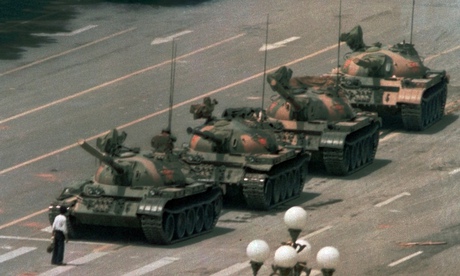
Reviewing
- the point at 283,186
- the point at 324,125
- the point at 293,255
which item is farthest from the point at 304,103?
the point at 293,255

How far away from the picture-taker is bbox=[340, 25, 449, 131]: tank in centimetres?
6231

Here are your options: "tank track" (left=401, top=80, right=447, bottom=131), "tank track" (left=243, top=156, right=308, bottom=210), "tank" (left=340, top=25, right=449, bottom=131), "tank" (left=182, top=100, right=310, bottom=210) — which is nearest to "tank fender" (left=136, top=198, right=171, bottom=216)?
"tank" (left=182, top=100, right=310, bottom=210)

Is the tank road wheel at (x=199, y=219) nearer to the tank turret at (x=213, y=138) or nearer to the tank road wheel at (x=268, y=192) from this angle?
the tank road wheel at (x=268, y=192)

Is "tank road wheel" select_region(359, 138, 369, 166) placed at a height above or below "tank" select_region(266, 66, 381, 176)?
below

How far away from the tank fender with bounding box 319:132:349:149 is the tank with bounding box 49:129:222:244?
295 inches

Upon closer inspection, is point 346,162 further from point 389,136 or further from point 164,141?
point 164,141

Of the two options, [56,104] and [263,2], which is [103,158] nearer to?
[56,104]

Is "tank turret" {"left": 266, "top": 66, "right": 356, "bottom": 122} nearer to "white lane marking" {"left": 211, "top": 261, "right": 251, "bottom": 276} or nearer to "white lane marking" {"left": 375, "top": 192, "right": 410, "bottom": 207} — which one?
"white lane marking" {"left": 375, "top": 192, "right": 410, "bottom": 207}

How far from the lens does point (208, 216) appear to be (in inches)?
1914

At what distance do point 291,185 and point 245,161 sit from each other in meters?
2.22

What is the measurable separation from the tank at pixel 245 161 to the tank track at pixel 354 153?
2531 mm

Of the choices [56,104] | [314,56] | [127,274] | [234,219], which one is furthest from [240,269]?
[314,56]

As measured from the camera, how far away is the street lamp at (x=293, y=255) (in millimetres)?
30406

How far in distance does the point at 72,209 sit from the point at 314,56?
27.7 m
